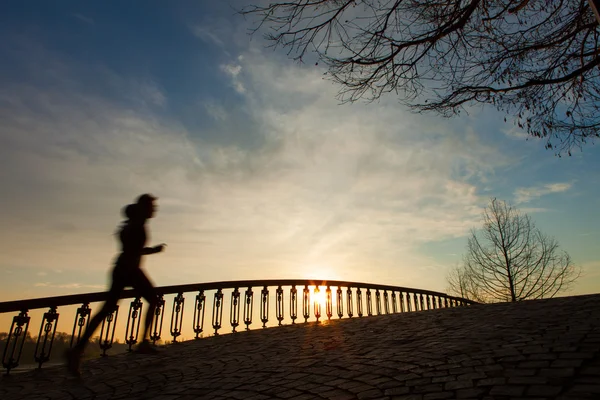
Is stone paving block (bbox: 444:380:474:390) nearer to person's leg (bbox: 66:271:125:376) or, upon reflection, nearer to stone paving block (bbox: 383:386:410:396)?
stone paving block (bbox: 383:386:410:396)

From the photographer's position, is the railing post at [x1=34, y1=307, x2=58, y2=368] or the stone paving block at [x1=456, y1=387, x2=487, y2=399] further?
the railing post at [x1=34, y1=307, x2=58, y2=368]

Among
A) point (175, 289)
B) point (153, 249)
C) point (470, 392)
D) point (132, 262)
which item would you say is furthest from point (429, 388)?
point (175, 289)

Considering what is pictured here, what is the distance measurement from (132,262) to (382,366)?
4.24 meters

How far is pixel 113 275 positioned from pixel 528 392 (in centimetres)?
582

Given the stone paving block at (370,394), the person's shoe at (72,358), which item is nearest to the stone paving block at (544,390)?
the stone paving block at (370,394)

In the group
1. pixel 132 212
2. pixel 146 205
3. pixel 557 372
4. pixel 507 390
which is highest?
pixel 146 205

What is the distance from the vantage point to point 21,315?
275 inches

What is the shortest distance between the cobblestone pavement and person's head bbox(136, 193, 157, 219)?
8.66 feet

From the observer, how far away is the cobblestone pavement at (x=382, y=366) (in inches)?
153

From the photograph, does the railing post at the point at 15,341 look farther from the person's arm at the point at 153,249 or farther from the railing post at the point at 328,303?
the railing post at the point at 328,303

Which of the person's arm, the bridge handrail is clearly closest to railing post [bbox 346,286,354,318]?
the bridge handrail

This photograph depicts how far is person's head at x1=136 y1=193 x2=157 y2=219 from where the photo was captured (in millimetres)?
6121

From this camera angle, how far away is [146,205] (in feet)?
20.2

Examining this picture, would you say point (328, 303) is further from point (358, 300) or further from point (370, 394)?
point (370, 394)
